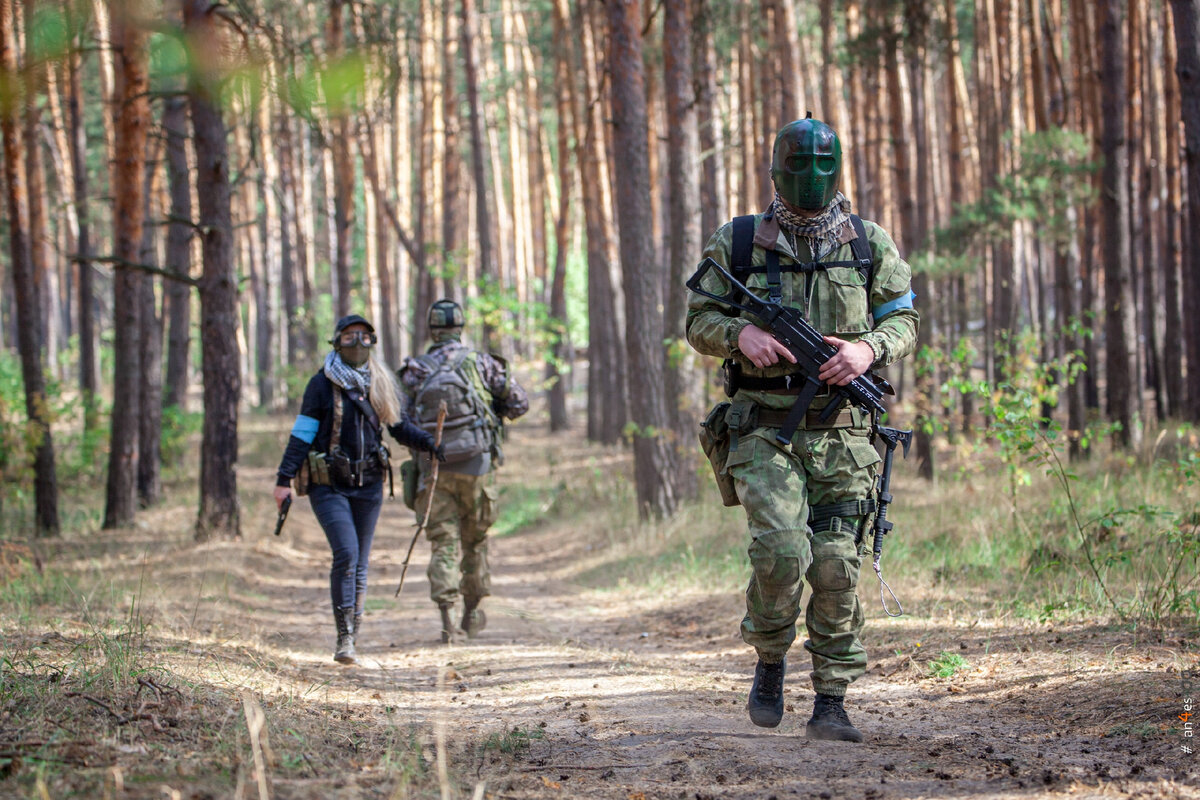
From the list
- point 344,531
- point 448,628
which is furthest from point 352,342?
point 448,628

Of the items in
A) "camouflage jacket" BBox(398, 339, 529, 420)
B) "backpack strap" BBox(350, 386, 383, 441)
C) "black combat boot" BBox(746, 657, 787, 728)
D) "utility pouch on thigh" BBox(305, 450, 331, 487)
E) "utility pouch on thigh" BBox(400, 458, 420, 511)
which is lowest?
"black combat boot" BBox(746, 657, 787, 728)

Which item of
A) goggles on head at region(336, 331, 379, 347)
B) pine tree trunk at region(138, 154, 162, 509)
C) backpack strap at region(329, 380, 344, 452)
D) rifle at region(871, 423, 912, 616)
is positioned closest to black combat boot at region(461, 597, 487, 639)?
backpack strap at region(329, 380, 344, 452)

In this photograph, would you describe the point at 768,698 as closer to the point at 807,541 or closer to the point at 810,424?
the point at 807,541

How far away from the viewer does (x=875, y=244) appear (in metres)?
4.19

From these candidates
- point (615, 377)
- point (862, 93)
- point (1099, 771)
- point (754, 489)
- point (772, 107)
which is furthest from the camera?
point (862, 93)

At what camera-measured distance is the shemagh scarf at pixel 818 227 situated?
4105 millimetres

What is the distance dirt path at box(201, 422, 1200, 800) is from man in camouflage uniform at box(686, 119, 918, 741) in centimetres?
40

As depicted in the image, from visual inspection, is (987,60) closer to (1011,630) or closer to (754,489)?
(1011,630)

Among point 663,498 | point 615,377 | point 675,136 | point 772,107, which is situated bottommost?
point 663,498

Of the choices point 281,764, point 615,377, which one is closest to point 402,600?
point 281,764

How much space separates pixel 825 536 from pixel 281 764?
2173 millimetres

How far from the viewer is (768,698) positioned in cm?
410

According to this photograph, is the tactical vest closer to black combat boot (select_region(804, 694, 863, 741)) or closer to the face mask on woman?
black combat boot (select_region(804, 694, 863, 741))

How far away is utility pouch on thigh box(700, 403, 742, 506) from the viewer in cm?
418
